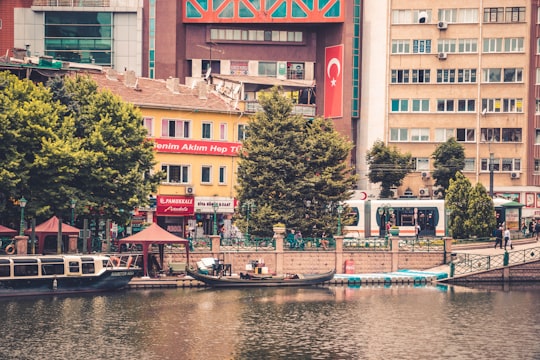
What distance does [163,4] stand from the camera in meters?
131

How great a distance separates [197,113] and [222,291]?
2810 cm

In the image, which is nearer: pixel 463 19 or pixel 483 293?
pixel 483 293

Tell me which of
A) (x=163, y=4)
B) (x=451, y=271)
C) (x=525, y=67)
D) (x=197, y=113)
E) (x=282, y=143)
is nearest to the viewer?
(x=451, y=271)

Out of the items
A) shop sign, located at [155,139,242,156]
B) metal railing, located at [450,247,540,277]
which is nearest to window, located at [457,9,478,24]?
shop sign, located at [155,139,242,156]

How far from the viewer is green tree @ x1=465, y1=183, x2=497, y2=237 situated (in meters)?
93.1

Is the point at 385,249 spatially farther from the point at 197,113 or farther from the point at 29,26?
the point at 29,26

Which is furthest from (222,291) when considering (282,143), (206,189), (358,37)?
(358,37)

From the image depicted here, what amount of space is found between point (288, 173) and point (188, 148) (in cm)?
1440

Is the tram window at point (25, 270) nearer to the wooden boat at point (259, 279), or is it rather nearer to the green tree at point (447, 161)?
the wooden boat at point (259, 279)

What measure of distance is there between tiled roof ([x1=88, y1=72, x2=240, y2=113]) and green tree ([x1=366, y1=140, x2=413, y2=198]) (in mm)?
21622

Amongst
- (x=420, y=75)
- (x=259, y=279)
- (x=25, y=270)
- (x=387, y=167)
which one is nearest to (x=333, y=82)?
(x=420, y=75)

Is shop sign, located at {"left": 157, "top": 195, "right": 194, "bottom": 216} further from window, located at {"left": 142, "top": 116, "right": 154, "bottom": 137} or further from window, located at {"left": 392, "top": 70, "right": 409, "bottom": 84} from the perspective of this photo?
window, located at {"left": 392, "top": 70, "right": 409, "bottom": 84}

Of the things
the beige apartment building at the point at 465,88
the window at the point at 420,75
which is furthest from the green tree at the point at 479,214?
the window at the point at 420,75

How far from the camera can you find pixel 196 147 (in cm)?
Result: 9981
